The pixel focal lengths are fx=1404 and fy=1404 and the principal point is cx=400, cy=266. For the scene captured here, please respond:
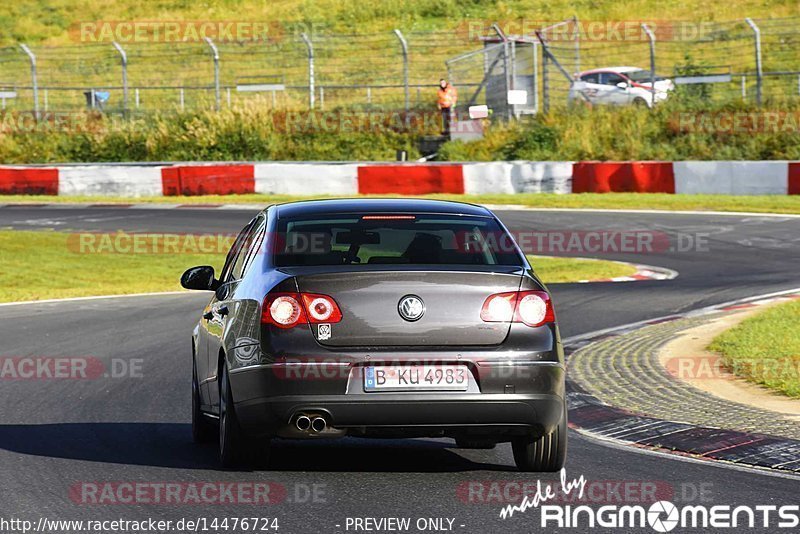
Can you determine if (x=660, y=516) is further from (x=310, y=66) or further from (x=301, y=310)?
(x=310, y=66)

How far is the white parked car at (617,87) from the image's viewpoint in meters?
37.0

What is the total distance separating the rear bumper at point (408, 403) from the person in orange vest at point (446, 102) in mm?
29072

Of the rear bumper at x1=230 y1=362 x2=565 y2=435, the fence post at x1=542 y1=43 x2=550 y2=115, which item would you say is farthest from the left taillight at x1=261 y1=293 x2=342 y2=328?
the fence post at x1=542 y1=43 x2=550 y2=115

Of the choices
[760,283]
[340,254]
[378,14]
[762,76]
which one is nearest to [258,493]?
[340,254]

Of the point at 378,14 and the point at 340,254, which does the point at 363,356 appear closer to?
the point at 340,254

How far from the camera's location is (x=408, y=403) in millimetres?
6656

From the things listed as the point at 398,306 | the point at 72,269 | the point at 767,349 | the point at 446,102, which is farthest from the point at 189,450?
the point at 446,102

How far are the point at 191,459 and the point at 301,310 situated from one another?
150 centimetres

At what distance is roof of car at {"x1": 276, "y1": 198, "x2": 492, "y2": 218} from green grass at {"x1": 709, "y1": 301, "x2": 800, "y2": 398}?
317 centimetres

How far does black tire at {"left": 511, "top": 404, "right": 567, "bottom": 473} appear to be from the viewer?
7.17 m

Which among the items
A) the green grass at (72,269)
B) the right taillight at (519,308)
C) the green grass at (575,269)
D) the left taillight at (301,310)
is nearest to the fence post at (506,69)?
the green grass at (72,269)

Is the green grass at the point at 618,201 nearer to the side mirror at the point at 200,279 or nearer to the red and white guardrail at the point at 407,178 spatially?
the red and white guardrail at the point at 407,178

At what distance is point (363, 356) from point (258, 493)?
0.83m

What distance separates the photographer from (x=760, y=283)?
1714 centimetres
